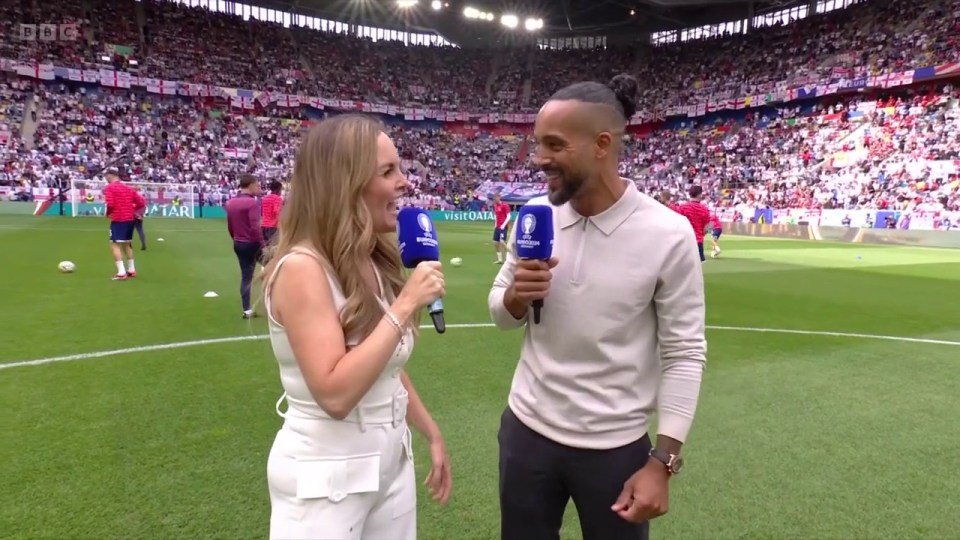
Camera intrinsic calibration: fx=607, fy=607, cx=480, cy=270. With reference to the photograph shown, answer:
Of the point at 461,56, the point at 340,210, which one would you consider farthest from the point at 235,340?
the point at 461,56

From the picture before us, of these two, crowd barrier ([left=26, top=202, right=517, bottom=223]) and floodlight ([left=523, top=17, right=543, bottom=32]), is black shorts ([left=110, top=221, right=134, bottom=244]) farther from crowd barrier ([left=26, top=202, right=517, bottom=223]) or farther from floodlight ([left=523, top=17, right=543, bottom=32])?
floodlight ([left=523, top=17, right=543, bottom=32])

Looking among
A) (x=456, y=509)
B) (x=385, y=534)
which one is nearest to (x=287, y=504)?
(x=385, y=534)

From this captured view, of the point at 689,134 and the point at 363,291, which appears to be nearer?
the point at 363,291

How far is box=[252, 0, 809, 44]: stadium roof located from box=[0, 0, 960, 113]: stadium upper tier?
1.95 meters

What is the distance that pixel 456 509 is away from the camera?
3.69 meters

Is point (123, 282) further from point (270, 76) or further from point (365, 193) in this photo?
point (270, 76)

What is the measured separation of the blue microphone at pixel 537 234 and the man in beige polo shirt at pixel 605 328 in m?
0.05

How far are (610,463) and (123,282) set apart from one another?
39.7ft

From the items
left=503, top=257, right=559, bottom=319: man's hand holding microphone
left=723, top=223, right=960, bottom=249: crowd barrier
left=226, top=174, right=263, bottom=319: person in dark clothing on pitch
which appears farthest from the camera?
left=723, top=223, right=960, bottom=249: crowd barrier

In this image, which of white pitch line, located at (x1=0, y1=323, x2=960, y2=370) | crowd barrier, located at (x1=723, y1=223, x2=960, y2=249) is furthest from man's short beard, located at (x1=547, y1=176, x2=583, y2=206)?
crowd barrier, located at (x1=723, y1=223, x2=960, y2=249)

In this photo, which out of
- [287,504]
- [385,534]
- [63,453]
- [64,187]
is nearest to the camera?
[287,504]

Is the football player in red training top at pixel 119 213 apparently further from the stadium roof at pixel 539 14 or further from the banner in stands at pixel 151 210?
the stadium roof at pixel 539 14

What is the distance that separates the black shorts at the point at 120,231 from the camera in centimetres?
1191

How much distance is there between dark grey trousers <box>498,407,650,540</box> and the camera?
215 centimetres
